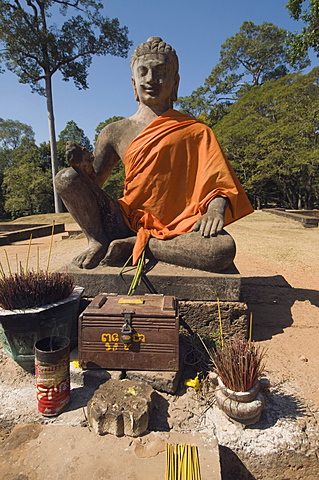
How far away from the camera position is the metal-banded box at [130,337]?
5.92 ft

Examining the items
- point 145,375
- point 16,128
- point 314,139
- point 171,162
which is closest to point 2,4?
point 314,139

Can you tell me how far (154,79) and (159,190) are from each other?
41.6 inches

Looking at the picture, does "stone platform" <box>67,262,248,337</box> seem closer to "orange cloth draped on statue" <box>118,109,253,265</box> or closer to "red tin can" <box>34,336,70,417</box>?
"orange cloth draped on statue" <box>118,109,253,265</box>

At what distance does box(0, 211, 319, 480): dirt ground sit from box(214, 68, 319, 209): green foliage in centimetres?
942

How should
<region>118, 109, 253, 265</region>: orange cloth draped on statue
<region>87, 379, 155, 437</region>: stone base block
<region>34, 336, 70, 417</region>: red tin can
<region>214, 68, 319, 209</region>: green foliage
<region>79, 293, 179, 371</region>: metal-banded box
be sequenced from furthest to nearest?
1. <region>214, 68, 319, 209</region>: green foliage
2. <region>118, 109, 253, 265</region>: orange cloth draped on statue
3. <region>79, 293, 179, 371</region>: metal-banded box
4. <region>34, 336, 70, 417</region>: red tin can
5. <region>87, 379, 155, 437</region>: stone base block

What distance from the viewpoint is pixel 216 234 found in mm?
2439

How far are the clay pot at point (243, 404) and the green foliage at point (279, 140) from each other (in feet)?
46.5

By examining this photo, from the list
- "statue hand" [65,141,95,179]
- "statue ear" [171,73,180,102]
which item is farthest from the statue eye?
"statue hand" [65,141,95,179]

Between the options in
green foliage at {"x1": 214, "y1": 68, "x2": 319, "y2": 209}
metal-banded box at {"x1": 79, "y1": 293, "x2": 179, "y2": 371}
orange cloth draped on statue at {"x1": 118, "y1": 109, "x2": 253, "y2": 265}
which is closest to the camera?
metal-banded box at {"x1": 79, "y1": 293, "x2": 179, "y2": 371}

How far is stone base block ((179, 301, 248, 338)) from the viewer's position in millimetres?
2359

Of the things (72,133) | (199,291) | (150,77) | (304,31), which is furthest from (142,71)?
(72,133)

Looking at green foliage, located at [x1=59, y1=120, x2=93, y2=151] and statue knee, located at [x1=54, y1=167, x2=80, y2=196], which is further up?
green foliage, located at [x1=59, y1=120, x2=93, y2=151]

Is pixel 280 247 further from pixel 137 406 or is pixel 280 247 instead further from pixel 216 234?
pixel 137 406

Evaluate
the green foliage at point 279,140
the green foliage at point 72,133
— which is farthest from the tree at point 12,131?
the green foliage at point 279,140
